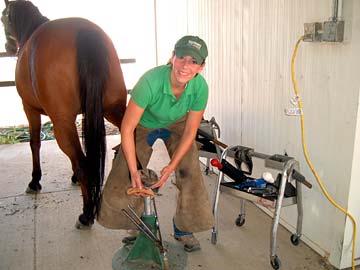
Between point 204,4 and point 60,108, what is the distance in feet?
6.03

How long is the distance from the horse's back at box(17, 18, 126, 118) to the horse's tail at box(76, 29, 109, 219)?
3 cm

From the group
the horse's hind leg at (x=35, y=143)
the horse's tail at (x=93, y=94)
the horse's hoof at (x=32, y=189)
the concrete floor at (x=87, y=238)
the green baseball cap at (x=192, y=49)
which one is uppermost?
the green baseball cap at (x=192, y=49)

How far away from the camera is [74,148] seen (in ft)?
7.89

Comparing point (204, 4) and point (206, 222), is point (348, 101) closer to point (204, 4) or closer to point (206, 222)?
point (206, 222)

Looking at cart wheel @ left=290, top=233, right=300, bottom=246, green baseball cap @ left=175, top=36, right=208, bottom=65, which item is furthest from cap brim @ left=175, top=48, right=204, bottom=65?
cart wheel @ left=290, top=233, right=300, bottom=246

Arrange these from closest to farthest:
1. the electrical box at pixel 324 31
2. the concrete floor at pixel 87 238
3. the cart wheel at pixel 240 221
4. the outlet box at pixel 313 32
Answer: the electrical box at pixel 324 31 < the outlet box at pixel 313 32 < the concrete floor at pixel 87 238 < the cart wheel at pixel 240 221

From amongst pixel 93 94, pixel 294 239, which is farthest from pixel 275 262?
pixel 93 94

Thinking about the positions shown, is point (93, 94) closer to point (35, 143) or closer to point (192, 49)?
point (192, 49)

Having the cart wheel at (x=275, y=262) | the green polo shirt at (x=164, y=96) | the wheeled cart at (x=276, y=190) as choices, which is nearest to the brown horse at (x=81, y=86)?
the green polo shirt at (x=164, y=96)

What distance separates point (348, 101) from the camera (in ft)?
5.82

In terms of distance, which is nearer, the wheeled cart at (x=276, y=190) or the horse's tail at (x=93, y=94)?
the wheeled cart at (x=276, y=190)

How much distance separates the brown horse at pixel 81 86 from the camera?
2.21m

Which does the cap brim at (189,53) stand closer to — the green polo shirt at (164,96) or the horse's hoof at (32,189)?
the green polo shirt at (164,96)

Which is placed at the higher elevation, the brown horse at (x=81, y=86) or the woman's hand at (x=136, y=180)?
the brown horse at (x=81, y=86)
